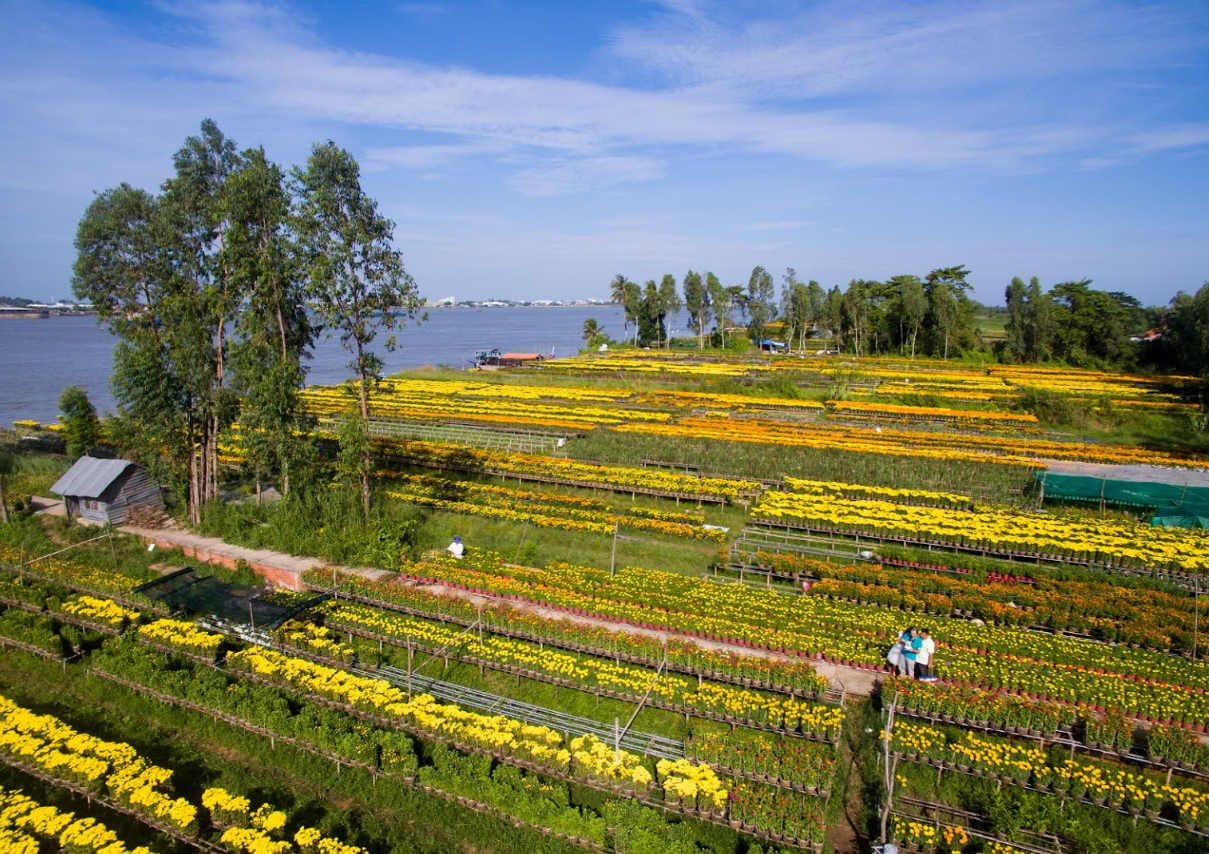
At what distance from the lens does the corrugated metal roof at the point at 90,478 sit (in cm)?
2509

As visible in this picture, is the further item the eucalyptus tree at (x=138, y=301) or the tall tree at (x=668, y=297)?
the tall tree at (x=668, y=297)

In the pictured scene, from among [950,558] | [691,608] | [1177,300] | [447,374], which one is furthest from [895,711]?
[1177,300]

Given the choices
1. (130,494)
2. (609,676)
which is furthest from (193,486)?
(609,676)

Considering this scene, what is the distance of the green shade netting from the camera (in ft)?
84.7

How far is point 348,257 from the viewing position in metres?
21.8

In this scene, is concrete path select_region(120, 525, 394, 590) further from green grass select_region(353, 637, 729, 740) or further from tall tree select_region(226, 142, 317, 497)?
green grass select_region(353, 637, 729, 740)

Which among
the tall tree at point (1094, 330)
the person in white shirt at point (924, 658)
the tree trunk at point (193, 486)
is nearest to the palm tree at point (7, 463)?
the tree trunk at point (193, 486)

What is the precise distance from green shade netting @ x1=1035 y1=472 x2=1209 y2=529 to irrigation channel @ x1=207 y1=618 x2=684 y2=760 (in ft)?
78.7

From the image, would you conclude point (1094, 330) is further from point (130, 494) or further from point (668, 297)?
point (130, 494)

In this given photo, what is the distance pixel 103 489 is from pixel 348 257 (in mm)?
13341

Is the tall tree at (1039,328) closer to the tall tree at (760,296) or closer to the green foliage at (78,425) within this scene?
the tall tree at (760,296)

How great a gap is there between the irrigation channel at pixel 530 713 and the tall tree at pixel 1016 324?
3394 inches

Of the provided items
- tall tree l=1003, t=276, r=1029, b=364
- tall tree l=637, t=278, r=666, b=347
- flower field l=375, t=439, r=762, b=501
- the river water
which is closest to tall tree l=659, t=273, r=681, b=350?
tall tree l=637, t=278, r=666, b=347

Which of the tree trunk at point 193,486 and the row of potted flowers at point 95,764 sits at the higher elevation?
the tree trunk at point 193,486
